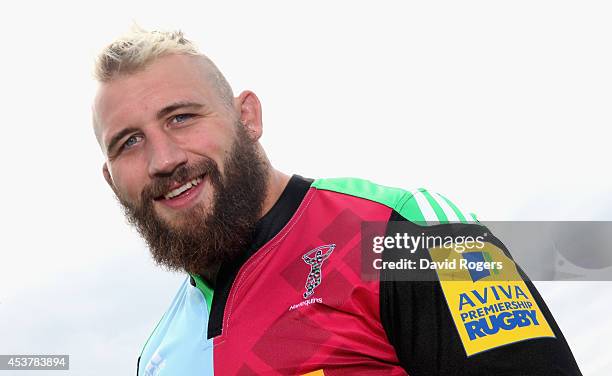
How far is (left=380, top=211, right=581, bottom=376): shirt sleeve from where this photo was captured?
246cm

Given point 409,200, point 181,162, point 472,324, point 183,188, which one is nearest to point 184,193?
point 183,188

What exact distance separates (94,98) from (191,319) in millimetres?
1291

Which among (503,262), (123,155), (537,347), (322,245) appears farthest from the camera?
(123,155)

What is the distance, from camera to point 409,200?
3002mm

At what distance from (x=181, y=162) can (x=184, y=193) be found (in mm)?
169

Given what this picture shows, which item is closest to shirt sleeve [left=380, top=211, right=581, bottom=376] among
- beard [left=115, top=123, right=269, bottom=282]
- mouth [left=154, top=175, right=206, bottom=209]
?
beard [left=115, top=123, right=269, bottom=282]

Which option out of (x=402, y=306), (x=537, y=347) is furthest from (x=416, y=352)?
(x=537, y=347)

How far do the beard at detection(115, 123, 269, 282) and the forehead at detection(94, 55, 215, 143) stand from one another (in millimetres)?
325

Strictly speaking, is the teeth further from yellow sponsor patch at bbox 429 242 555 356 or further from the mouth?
yellow sponsor patch at bbox 429 242 555 356

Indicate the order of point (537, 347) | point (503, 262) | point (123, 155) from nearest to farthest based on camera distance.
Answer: point (537, 347) < point (503, 262) < point (123, 155)

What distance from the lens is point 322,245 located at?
300cm

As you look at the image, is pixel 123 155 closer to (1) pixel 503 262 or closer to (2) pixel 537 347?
(1) pixel 503 262

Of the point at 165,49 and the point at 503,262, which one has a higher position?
the point at 165,49

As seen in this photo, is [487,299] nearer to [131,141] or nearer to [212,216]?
[212,216]
